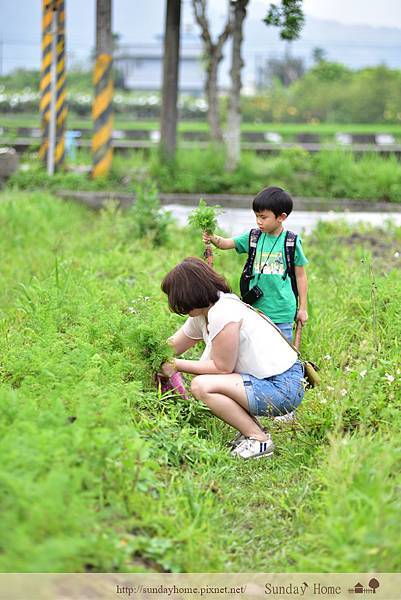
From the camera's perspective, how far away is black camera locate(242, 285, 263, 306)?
5434mm

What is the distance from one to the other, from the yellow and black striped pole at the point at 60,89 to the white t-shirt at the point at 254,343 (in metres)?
9.52

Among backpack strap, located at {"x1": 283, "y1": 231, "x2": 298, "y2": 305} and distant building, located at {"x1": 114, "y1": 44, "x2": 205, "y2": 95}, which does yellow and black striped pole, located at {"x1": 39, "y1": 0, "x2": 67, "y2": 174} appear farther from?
distant building, located at {"x1": 114, "y1": 44, "x2": 205, "y2": 95}

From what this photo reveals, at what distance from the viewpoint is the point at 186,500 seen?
388 cm

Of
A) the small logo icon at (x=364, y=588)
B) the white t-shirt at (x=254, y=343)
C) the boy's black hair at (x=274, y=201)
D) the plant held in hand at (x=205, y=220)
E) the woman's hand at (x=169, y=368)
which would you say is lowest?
the small logo icon at (x=364, y=588)

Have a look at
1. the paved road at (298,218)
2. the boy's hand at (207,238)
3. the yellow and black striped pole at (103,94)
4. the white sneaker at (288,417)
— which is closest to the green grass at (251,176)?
the yellow and black striped pole at (103,94)

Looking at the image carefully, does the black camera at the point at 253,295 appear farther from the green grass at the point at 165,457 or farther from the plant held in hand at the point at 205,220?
the green grass at the point at 165,457

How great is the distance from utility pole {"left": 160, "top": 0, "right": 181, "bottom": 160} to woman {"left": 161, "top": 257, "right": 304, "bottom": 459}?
9019 mm

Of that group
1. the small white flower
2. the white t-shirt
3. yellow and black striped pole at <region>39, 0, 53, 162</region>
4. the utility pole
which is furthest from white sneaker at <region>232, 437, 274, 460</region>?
yellow and black striped pole at <region>39, 0, 53, 162</region>

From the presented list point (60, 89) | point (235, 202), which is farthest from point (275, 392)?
point (60, 89)

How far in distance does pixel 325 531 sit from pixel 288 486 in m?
0.85

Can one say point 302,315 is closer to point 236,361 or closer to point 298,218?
point 236,361

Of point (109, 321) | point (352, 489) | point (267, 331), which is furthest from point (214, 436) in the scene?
point (352, 489)

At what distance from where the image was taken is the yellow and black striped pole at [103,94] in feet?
44.2

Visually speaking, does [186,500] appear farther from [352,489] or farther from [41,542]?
[41,542]
